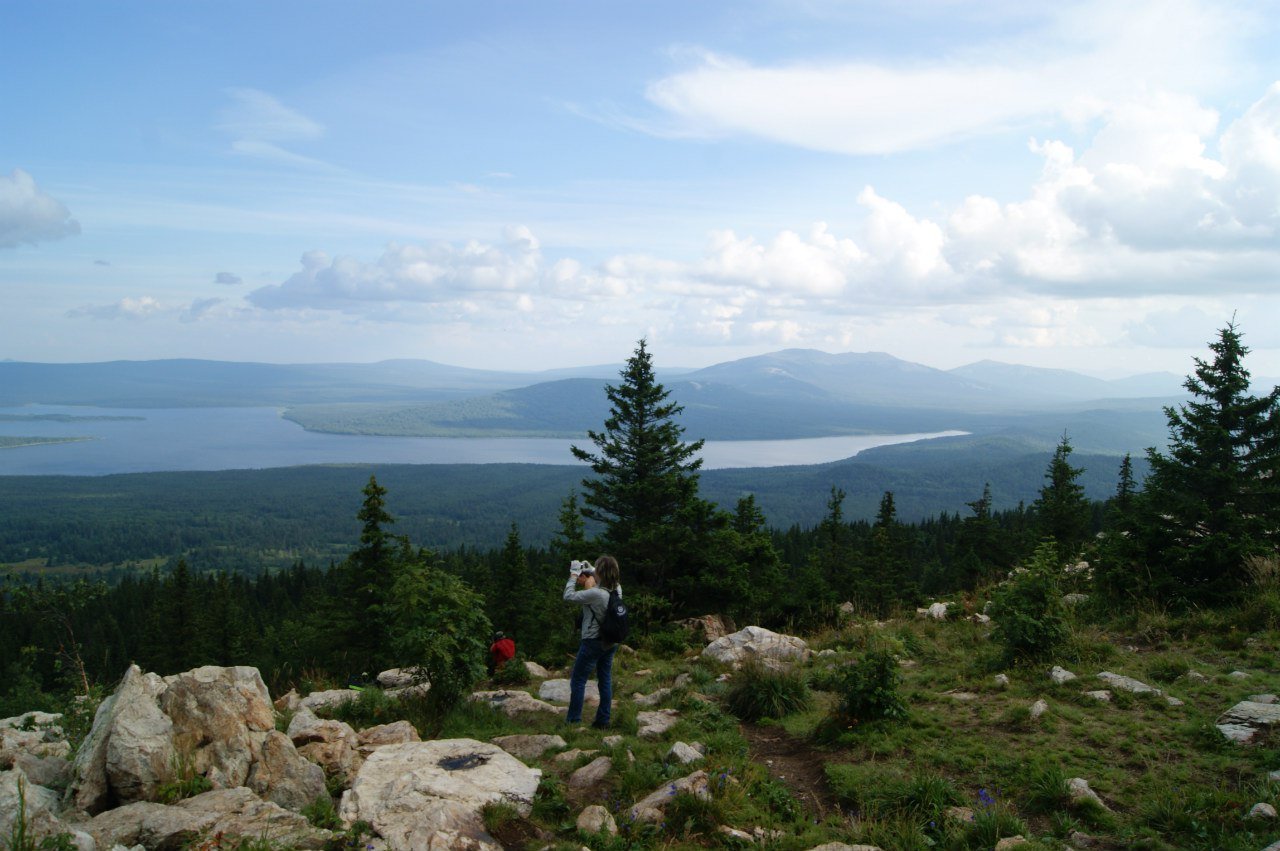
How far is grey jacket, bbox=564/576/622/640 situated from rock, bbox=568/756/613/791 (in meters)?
1.73

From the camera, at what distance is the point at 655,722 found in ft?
26.3

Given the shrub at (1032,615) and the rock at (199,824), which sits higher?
the shrub at (1032,615)

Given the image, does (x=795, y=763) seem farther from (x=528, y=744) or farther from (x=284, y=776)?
(x=284, y=776)

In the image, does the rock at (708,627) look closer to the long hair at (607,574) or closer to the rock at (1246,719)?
the long hair at (607,574)

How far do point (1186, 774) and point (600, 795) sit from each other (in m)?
5.01

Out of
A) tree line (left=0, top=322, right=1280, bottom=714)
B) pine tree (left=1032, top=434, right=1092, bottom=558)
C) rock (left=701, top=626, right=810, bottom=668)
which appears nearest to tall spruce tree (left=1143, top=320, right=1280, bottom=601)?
tree line (left=0, top=322, right=1280, bottom=714)

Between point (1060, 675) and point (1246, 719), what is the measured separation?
1.87m

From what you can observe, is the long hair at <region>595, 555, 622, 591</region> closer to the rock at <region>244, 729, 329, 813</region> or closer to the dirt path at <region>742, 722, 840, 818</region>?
the dirt path at <region>742, 722, 840, 818</region>

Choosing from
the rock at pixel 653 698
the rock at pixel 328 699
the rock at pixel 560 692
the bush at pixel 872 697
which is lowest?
the rock at pixel 560 692

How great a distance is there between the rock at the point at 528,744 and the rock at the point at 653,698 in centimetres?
178

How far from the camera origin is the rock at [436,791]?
5.33m

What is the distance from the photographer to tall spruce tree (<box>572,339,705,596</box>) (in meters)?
18.4

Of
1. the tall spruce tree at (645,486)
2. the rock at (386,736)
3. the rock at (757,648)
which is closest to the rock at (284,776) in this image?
the rock at (386,736)

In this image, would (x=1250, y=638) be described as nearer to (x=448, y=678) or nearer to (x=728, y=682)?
(x=728, y=682)
